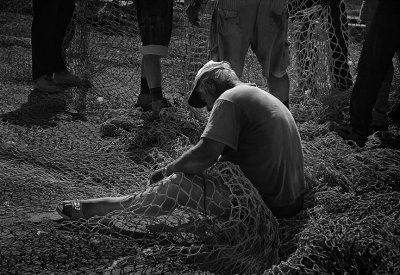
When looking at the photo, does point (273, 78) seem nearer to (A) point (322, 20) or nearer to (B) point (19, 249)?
(A) point (322, 20)

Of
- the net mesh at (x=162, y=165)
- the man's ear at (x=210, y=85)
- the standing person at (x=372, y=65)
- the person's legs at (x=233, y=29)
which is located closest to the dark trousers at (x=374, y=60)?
the standing person at (x=372, y=65)

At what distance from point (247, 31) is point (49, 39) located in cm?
263

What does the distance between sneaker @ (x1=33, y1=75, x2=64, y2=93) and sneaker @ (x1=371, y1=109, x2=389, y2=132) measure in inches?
129

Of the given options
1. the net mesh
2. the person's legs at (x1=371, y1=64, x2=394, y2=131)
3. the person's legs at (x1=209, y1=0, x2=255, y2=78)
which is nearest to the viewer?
the net mesh

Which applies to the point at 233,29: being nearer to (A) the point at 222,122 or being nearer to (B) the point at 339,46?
(B) the point at 339,46

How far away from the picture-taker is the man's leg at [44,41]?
24.8ft

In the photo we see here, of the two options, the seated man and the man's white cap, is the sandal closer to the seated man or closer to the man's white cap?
the seated man

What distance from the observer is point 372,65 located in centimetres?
564

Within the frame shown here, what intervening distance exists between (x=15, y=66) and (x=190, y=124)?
11.7 ft

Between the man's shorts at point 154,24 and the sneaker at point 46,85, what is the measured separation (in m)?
1.53

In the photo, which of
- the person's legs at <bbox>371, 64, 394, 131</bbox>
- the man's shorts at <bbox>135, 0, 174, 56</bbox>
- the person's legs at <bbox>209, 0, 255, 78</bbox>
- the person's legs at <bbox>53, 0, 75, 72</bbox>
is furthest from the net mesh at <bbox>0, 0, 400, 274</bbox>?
the person's legs at <bbox>209, 0, 255, 78</bbox>

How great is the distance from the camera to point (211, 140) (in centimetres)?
385

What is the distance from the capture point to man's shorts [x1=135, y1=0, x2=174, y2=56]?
A: 641cm

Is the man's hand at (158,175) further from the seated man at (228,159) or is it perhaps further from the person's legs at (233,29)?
the person's legs at (233,29)
